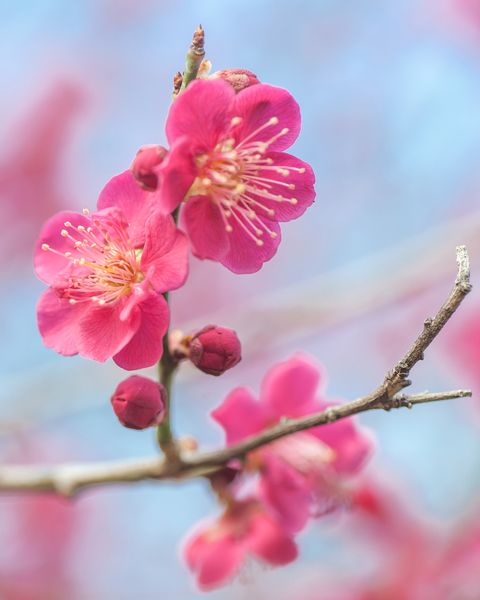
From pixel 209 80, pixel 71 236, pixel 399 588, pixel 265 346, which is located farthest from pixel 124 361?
pixel 399 588

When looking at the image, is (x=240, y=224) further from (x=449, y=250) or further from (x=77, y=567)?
(x=77, y=567)

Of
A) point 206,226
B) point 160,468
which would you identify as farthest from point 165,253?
point 160,468

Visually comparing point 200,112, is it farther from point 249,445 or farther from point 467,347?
point 467,347

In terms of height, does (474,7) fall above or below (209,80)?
above

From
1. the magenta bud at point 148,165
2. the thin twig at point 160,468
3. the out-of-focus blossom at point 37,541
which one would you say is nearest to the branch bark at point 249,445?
the thin twig at point 160,468

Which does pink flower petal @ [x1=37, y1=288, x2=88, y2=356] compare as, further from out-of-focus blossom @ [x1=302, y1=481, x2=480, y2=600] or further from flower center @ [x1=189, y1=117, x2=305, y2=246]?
out-of-focus blossom @ [x1=302, y1=481, x2=480, y2=600]

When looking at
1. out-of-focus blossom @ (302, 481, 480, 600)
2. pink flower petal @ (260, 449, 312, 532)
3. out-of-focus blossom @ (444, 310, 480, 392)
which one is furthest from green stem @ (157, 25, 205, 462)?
out-of-focus blossom @ (444, 310, 480, 392)
